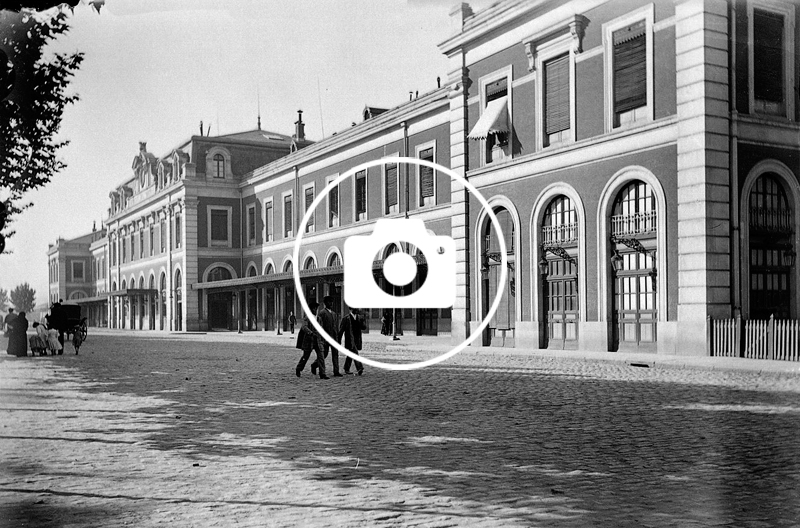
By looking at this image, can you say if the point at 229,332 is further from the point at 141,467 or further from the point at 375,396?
the point at 141,467

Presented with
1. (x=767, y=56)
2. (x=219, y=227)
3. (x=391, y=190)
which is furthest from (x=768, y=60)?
(x=391, y=190)

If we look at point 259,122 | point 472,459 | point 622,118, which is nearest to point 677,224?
point 622,118

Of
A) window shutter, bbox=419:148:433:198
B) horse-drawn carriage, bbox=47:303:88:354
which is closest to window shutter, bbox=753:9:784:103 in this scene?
window shutter, bbox=419:148:433:198

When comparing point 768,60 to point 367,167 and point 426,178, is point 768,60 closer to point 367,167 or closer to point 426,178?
point 367,167

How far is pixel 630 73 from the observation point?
17.6 metres

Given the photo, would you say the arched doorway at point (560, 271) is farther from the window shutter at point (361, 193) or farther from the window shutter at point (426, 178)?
the window shutter at point (361, 193)

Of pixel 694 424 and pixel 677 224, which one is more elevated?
pixel 677 224

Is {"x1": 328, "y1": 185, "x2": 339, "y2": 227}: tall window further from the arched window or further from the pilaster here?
the pilaster

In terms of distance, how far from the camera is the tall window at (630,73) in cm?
1698

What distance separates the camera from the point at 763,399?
8.91 metres

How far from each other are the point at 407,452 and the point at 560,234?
14208mm

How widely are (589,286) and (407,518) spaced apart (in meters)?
15.3

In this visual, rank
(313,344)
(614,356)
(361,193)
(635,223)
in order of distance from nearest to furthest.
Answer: (313,344) < (614,356) < (635,223) < (361,193)

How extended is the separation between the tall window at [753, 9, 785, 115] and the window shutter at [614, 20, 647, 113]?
1116 centimetres
